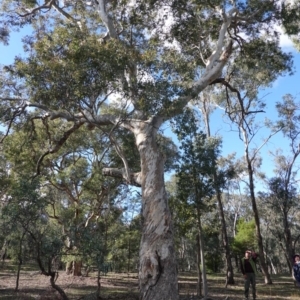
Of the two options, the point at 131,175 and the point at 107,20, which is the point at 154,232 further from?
the point at 107,20

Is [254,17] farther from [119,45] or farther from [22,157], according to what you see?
[22,157]

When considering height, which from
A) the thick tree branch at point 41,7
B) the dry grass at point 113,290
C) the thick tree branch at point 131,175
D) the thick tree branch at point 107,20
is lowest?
the dry grass at point 113,290

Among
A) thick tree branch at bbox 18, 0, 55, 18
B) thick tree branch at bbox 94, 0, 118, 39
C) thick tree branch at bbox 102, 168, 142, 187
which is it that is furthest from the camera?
thick tree branch at bbox 18, 0, 55, 18

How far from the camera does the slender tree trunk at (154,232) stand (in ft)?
23.7

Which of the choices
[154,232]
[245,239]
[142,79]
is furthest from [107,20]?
[245,239]

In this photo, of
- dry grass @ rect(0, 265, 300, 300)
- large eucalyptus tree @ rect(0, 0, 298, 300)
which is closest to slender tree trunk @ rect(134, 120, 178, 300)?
large eucalyptus tree @ rect(0, 0, 298, 300)

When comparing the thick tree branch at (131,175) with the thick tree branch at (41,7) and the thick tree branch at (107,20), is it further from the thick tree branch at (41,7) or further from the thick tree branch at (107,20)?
the thick tree branch at (41,7)

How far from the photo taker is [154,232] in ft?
25.6

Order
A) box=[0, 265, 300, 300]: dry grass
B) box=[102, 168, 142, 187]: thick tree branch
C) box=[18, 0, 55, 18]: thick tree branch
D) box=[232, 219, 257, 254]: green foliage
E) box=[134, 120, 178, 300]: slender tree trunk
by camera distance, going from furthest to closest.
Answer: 1. box=[232, 219, 257, 254]: green foliage
2. box=[18, 0, 55, 18]: thick tree branch
3. box=[0, 265, 300, 300]: dry grass
4. box=[102, 168, 142, 187]: thick tree branch
5. box=[134, 120, 178, 300]: slender tree trunk

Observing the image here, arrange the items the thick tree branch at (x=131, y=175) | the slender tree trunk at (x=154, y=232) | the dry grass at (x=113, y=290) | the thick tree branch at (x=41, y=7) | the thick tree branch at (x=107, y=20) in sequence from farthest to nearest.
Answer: the thick tree branch at (x=41, y=7) → the thick tree branch at (x=107, y=20) → the dry grass at (x=113, y=290) → the thick tree branch at (x=131, y=175) → the slender tree trunk at (x=154, y=232)

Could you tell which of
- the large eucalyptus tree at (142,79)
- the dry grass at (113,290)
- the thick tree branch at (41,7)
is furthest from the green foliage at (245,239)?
the thick tree branch at (41,7)

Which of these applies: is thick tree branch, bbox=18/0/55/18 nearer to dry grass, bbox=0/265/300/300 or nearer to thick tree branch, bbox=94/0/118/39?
thick tree branch, bbox=94/0/118/39

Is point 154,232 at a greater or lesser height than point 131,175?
lesser

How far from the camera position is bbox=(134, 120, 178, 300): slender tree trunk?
23.7ft
